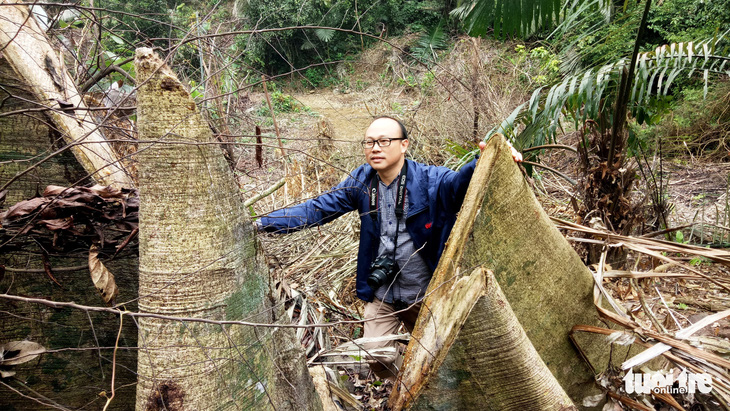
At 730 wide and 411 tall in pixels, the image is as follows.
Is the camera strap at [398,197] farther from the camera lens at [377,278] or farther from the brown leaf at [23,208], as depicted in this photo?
the brown leaf at [23,208]

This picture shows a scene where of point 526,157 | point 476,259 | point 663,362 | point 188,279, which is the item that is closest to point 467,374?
point 476,259

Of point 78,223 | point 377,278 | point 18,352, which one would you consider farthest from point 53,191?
point 377,278

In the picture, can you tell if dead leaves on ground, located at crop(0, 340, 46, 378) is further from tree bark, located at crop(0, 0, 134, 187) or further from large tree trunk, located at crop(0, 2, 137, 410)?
tree bark, located at crop(0, 0, 134, 187)

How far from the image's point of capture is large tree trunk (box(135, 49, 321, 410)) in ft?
3.89

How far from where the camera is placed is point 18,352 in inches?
55.1

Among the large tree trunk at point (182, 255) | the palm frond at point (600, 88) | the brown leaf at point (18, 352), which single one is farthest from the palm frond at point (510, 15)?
the brown leaf at point (18, 352)

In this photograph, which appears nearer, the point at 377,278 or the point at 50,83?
the point at 50,83

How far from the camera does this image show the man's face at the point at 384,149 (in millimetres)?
2379

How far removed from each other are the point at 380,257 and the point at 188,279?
54.6 inches

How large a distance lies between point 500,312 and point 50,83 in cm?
183

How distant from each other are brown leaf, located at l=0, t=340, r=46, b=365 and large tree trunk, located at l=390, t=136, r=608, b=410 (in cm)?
112

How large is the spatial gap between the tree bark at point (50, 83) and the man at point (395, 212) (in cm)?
84

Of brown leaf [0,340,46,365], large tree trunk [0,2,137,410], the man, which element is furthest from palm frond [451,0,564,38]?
brown leaf [0,340,46,365]

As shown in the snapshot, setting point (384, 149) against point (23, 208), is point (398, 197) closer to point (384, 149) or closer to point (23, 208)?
point (384, 149)
